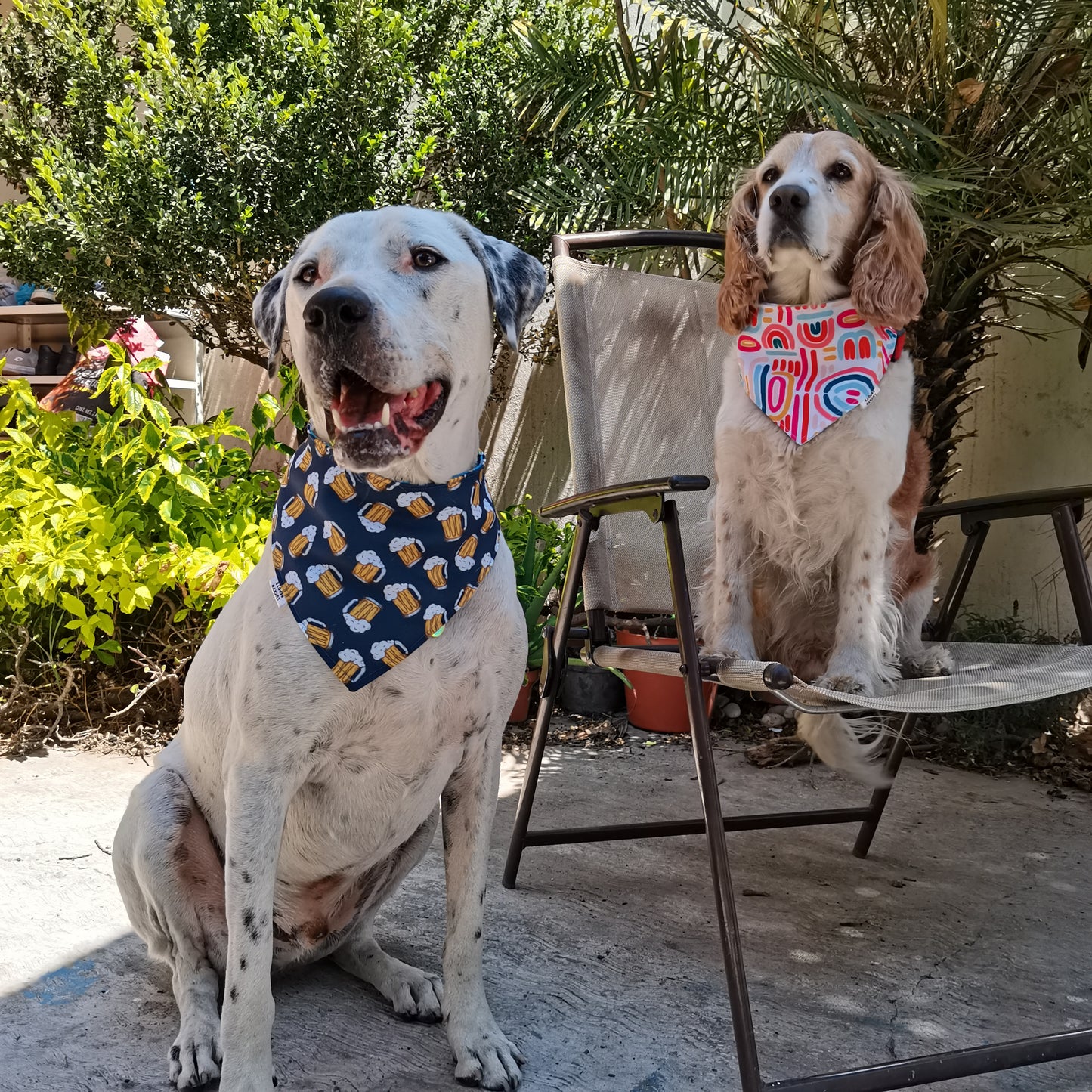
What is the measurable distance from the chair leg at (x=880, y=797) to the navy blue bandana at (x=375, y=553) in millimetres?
1294

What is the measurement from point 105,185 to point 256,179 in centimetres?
68

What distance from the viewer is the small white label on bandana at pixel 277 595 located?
167 centimetres

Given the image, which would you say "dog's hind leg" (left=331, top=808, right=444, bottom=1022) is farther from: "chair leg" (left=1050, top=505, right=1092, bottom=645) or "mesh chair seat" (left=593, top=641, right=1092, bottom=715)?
"chair leg" (left=1050, top=505, right=1092, bottom=645)

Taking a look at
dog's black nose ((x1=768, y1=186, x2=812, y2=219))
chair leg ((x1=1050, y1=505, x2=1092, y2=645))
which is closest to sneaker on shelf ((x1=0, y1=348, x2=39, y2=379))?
dog's black nose ((x1=768, y1=186, x2=812, y2=219))

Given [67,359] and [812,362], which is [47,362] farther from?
[812,362]

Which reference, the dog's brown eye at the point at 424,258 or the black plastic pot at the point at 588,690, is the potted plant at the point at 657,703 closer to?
the black plastic pot at the point at 588,690

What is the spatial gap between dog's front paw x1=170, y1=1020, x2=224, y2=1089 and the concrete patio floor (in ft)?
0.21

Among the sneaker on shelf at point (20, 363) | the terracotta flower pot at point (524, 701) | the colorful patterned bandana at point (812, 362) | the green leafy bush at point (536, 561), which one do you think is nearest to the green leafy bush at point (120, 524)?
the green leafy bush at point (536, 561)

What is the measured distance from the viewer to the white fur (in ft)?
5.27

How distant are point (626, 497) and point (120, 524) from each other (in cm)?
229

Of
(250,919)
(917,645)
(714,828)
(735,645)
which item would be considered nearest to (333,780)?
(250,919)

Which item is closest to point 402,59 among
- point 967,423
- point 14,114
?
point 14,114

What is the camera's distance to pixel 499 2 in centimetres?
493

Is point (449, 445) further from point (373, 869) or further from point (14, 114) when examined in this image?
point (14, 114)
